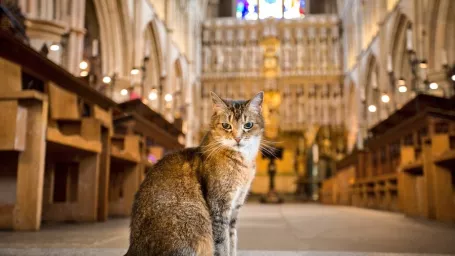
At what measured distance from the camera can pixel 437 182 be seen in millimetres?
5398

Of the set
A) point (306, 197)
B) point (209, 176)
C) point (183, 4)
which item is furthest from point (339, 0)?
point (209, 176)

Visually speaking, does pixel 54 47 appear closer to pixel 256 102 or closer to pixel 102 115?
pixel 102 115

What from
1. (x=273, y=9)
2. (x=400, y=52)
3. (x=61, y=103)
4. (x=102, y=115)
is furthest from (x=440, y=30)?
(x=273, y=9)

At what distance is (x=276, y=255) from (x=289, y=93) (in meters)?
20.5

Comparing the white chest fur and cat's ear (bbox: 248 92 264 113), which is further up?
cat's ear (bbox: 248 92 264 113)

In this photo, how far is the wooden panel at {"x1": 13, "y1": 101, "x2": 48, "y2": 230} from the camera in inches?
138

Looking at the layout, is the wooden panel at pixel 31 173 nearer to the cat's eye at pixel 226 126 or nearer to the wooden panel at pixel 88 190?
the wooden panel at pixel 88 190

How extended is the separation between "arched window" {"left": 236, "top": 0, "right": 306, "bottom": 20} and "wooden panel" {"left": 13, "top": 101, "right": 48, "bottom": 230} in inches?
840

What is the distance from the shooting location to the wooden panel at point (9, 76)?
3768 mm

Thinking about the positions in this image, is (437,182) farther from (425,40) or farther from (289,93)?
(289,93)

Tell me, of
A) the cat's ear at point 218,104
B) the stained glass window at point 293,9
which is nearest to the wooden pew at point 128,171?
the cat's ear at point 218,104

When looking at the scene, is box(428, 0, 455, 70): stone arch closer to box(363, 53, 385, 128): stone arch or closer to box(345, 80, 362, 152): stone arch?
box(363, 53, 385, 128): stone arch

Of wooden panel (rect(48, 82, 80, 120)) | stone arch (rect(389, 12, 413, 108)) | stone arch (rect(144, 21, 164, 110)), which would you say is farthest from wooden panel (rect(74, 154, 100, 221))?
stone arch (rect(389, 12, 413, 108))

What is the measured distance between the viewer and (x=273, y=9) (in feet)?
79.5
